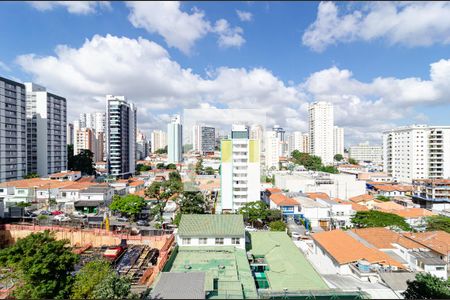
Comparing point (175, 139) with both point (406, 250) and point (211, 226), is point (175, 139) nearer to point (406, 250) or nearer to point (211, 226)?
point (211, 226)

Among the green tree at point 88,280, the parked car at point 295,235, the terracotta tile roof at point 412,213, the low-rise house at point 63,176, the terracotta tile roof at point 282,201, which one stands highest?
the low-rise house at point 63,176

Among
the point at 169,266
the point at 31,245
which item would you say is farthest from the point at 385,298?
the point at 31,245

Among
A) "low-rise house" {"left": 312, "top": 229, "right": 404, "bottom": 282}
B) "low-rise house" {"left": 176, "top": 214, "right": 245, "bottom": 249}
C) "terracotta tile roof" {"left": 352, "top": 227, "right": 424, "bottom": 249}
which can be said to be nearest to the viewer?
"low-rise house" {"left": 312, "top": 229, "right": 404, "bottom": 282}

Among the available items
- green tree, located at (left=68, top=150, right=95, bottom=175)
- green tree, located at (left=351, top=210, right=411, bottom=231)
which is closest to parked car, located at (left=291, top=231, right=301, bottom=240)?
green tree, located at (left=351, top=210, right=411, bottom=231)

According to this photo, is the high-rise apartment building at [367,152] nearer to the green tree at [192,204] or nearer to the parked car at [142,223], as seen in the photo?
the green tree at [192,204]

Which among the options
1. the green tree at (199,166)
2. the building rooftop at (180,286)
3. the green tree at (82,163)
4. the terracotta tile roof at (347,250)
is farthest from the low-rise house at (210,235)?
the green tree at (82,163)

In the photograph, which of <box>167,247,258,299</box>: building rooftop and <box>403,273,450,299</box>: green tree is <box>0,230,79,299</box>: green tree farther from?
<box>403,273,450,299</box>: green tree

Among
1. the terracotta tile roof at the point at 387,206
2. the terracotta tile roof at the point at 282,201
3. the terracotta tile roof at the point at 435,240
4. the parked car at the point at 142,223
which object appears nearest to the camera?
the terracotta tile roof at the point at 435,240

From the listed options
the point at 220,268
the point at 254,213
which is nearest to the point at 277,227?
the point at 254,213
